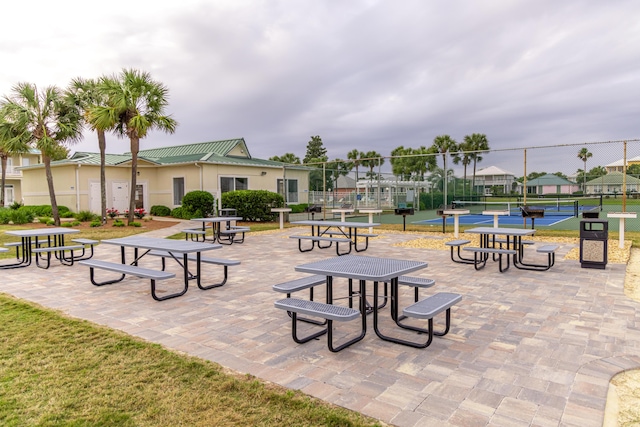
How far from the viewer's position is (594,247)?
23.8 feet

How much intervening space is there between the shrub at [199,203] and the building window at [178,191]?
218 centimetres

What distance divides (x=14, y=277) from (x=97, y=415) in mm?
6027

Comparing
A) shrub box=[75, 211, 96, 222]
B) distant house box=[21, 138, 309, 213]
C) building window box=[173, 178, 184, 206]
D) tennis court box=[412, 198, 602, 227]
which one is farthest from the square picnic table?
building window box=[173, 178, 184, 206]

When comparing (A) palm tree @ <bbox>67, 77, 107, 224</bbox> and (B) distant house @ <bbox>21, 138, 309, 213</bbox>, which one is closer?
(A) palm tree @ <bbox>67, 77, 107, 224</bbox>

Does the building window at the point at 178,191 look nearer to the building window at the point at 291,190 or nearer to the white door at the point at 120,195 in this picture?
the white door at the point at 120,195

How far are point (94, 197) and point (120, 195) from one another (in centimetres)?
128

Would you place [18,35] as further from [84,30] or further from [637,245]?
[637,245]

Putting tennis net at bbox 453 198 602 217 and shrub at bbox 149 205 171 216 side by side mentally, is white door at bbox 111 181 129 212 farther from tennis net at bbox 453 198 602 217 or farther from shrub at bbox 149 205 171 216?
tennis net at bbox 453 198 602 217

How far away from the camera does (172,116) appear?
54.6 feet

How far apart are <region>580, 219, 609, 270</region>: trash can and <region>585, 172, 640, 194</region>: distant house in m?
7.74

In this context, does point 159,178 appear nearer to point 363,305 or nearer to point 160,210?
point 160,210

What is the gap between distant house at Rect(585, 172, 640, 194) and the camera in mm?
13591

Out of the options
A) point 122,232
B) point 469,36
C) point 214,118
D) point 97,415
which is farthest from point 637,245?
point 214,118

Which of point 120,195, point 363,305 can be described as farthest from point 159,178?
point 363,305
